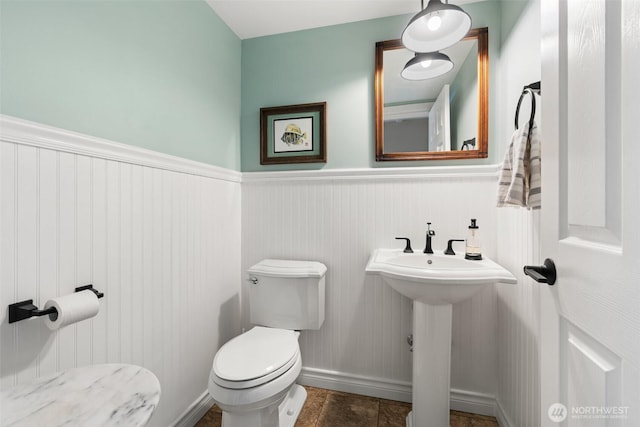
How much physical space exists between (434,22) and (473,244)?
1093mm

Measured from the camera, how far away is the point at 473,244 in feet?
4.59

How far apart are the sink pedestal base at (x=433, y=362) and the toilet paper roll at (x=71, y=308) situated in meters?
1.26

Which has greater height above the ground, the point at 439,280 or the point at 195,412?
the point at 439,280

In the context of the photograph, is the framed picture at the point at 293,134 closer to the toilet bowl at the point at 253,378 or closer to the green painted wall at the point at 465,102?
the green painted wall at the point at 465,102

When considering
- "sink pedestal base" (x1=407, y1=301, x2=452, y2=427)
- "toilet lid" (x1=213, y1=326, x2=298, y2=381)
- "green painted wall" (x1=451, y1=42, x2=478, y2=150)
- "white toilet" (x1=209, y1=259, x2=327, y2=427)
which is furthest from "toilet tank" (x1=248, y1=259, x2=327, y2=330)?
"green painted wall" (x1=451, y1=42, x2=478, y2=150)

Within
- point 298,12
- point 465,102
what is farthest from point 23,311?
point 465,102

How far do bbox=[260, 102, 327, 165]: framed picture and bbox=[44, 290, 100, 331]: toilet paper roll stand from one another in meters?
1.21

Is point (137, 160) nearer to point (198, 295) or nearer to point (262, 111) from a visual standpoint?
point (198, 295)

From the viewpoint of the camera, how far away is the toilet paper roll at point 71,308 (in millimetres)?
740

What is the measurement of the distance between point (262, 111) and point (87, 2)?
98 centimetres

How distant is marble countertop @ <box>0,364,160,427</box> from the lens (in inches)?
19.2

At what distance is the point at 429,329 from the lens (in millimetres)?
1216

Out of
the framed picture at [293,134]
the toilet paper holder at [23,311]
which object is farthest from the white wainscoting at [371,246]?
the toilet paper holder at [23,311]

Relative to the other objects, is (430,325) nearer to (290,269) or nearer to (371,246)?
(371,246)
